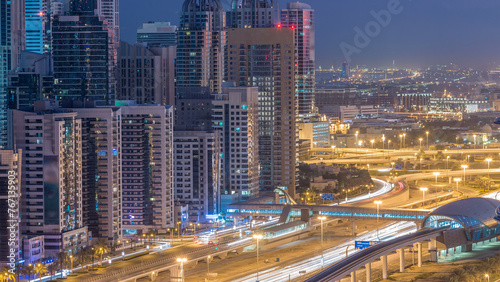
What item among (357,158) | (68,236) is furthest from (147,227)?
(357,158)

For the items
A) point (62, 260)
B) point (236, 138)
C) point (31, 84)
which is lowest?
point (62, 260)

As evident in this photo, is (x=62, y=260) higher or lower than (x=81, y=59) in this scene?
lower

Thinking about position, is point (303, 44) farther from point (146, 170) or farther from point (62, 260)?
point (62, 260)

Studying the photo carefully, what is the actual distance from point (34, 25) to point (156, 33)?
403 inches

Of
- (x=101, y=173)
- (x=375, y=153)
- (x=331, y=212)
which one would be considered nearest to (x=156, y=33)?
(x=375, y=153)

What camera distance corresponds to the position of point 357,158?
7806 cm

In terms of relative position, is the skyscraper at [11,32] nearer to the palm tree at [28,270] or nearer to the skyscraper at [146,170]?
the skyscraper at [146,170]

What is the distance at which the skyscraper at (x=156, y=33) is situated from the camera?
9219 cm

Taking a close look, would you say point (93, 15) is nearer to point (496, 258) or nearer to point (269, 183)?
point (269, 183)

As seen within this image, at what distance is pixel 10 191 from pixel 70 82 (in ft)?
70.4

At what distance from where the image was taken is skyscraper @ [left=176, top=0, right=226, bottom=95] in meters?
78.6

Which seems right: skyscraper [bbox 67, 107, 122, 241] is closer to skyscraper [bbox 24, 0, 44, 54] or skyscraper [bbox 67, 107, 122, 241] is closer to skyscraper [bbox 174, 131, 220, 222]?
skyscraper [bbox 174, 131, 220, 222]

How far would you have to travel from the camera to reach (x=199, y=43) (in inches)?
3137

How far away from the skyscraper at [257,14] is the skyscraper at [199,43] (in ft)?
17.6
